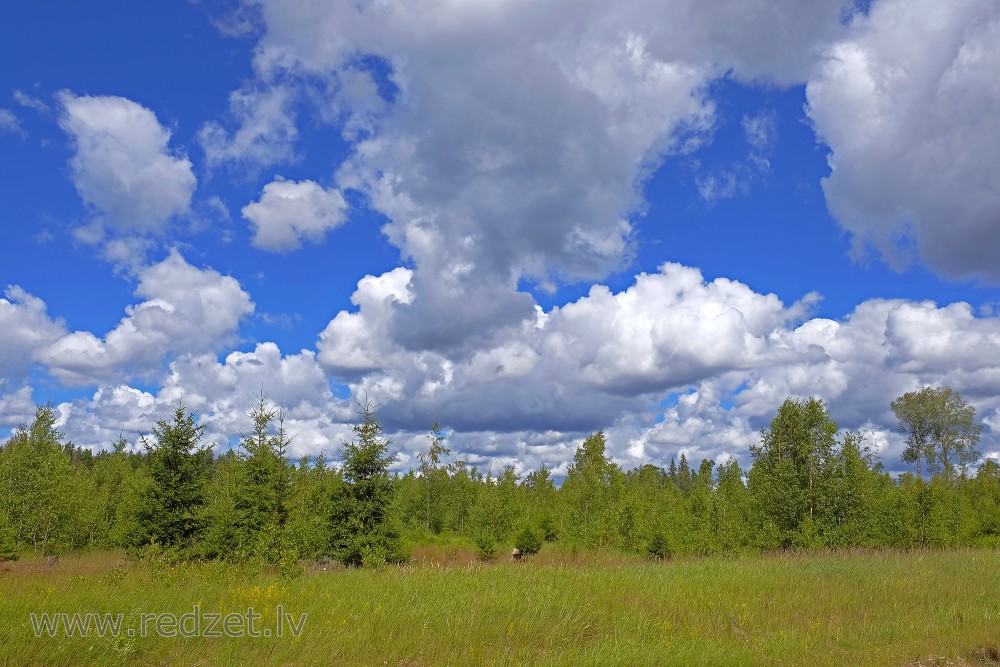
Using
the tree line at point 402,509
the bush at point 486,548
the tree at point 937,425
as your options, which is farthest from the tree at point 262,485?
the tree at point 937,425

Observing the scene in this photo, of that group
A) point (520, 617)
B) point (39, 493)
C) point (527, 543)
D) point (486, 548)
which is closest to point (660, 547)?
point (527, 543)

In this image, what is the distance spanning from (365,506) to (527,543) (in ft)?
45.6

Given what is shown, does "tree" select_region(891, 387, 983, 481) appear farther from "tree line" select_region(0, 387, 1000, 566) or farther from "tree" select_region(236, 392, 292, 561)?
"tree" select_region(236, 392, 292, 561)

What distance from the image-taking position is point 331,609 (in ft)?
32.3

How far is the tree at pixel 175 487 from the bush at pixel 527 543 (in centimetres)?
1691

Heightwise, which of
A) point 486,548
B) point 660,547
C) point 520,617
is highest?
point 520,617

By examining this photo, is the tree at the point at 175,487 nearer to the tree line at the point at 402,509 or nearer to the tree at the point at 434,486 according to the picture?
the tree line at the point at 402,509

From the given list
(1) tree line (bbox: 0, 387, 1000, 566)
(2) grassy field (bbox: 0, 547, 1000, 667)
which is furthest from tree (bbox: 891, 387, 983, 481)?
(2) grassy field (bbox: 0, 547, 1000, 667)

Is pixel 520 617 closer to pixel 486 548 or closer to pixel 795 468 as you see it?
pixel 795 468

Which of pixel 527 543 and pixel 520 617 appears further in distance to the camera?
pixel 527 543

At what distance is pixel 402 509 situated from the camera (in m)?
33.3

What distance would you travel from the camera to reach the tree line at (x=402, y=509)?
2011 cm

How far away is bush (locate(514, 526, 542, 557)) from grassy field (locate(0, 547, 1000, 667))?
57.0 ft

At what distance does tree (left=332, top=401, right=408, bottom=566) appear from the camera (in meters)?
20.7
